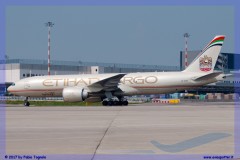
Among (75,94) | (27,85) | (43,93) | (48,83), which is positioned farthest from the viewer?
(27,85)

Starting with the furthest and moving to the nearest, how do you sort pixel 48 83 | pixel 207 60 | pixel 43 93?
pixel 43 93 < pixel 48 83 < pixel 207 60

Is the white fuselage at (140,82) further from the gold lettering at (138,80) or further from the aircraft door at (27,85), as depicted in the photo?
the aircraft door at (27,85)

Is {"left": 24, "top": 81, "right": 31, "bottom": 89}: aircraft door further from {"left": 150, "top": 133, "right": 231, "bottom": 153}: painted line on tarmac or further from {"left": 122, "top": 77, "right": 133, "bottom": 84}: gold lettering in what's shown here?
{"left": 150, "top": 133, "right": 231, "bottom": 153}: painted line on tarmac

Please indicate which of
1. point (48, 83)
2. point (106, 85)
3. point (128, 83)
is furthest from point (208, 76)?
point (48, 83)

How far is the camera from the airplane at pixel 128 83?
140ft

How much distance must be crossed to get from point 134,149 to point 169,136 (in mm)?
2898

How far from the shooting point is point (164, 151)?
33.7 feet

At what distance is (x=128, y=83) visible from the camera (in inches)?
1730

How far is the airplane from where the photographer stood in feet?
140

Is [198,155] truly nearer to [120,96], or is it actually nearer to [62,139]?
[62,139]

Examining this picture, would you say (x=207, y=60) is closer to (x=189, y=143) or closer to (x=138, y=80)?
(x=138, y=80)

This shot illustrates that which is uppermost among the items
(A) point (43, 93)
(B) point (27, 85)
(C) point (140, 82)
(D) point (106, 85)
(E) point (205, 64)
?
(E) point (205, 64)

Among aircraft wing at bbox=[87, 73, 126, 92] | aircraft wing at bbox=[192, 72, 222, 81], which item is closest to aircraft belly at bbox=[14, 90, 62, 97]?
aircraft wing at bbox=[87, 73, 126, 92]

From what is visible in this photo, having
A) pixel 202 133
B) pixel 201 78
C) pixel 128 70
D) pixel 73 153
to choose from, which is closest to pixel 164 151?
pixel 73 153
